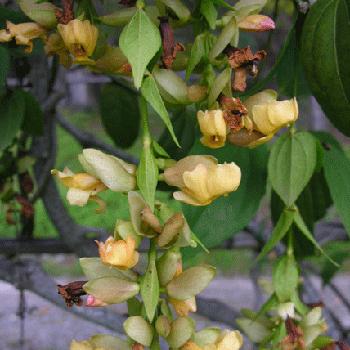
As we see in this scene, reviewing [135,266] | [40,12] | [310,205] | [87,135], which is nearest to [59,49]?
[40,12]

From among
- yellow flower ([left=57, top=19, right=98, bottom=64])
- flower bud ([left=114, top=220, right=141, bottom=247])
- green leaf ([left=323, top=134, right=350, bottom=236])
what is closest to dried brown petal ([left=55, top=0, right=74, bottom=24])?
yellow flower ([left=57, top=19, right=98, bottom=64])

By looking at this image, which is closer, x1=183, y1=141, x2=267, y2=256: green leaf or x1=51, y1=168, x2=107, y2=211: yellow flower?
x1=51, y1=168, x2=107, y2=211: yellow flower

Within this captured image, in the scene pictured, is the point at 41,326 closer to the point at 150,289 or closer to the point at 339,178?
the point at 339,178

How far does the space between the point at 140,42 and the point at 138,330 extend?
0.12 m

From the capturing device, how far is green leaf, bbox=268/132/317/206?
17.7 inches

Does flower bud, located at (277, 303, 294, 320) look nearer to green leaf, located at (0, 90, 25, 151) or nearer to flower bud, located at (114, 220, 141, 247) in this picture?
flower bud, located at (114, 220, 141, 247)

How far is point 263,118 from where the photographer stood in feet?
1.18

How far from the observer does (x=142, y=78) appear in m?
0.33

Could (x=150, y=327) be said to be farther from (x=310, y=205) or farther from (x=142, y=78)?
(x=310, y=205)

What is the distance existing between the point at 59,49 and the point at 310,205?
10.7 inches

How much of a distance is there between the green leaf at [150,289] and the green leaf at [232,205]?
0.46ft

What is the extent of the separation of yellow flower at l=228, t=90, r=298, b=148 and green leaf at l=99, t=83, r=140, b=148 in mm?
521

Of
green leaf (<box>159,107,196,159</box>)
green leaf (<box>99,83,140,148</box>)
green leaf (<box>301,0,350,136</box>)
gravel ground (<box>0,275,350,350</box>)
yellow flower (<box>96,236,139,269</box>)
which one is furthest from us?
gravel ground (<box>0,275,350,350</box>)

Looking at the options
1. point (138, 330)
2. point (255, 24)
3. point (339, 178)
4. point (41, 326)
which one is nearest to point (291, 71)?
point (339, 178)
